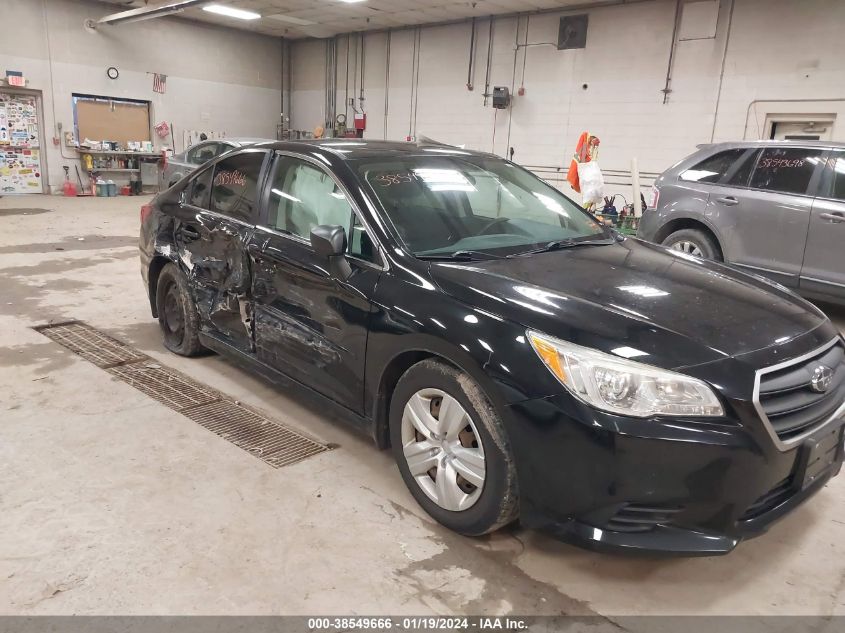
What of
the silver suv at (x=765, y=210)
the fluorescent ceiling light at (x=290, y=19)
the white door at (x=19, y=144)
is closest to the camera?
the silver suv at (x=765, y=210)

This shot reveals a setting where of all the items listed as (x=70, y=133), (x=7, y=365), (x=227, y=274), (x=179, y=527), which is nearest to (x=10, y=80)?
(x=70, y=133)

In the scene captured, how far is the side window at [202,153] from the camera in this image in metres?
10.6

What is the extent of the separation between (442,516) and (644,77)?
10678mm

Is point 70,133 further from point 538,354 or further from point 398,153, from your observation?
point 538,354

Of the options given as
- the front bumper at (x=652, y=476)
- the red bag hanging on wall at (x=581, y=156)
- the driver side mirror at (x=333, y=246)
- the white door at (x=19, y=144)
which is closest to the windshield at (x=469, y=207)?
the driver side mirror at (x=333, y=246)

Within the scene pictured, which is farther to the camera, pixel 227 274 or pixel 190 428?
pixel 227 274

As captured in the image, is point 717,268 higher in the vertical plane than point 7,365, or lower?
higher

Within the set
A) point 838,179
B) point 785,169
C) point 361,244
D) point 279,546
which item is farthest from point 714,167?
point 279,546

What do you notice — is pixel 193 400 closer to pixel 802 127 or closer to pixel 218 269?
pixel 218 269

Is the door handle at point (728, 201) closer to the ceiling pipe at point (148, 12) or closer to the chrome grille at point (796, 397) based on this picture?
the chrome grille at point (796, 397)

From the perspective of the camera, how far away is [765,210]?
561 cm

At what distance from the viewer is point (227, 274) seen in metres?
3.40

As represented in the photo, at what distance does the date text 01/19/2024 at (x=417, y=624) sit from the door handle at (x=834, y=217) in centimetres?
480

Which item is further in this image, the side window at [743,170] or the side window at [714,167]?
the side window at [714,167]
